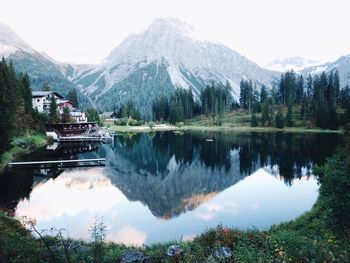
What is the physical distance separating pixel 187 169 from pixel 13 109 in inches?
1391

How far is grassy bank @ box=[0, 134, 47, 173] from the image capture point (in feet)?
173

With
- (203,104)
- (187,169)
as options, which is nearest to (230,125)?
(203,104)

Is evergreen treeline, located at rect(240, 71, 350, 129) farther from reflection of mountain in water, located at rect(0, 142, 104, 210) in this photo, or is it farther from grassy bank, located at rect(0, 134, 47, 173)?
reflection of mountain in water, located at rect(0, 142, 104, 210)

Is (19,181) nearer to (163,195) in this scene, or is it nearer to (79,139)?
(163,195)

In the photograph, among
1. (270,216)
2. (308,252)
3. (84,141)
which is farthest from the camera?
(84,141)

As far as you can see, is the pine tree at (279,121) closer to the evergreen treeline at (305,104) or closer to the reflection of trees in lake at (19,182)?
the evergreen treeline at (305,104)

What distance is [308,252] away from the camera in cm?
1244

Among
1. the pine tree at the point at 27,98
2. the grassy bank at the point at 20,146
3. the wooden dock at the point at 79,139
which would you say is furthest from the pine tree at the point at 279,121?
the pine tree at the point at 27,98

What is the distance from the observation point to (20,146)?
2643 inches

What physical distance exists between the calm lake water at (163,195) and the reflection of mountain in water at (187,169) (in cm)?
12

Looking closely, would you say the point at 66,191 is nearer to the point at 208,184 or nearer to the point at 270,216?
the point at 208,184

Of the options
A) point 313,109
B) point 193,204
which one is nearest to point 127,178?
point 193,204

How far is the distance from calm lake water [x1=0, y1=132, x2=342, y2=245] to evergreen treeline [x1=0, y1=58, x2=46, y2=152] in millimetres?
7086

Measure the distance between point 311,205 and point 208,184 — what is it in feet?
47.1
